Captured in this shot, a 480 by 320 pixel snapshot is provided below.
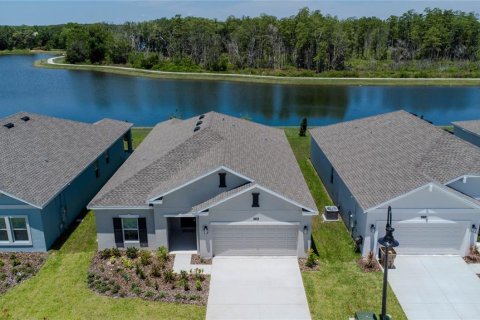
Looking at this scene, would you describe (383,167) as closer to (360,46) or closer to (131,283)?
(131,283)

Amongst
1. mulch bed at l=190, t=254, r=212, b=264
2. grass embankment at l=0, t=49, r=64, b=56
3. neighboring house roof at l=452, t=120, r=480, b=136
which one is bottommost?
mulch bed at l=190, t=254, r=212, b=264

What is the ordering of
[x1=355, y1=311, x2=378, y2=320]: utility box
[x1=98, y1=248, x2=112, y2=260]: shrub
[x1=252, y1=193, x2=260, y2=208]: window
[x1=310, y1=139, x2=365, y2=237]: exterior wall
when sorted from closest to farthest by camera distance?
[x1=355, y1=311, x2=378, y2=320]: utility box → [x1=252, y1=193, x2=260, y2=208]: window → [x1=98, y1=248, x2=112, y2=260]: shrub → [x1=310, y1=139, x2=365, y2=237]: exterior wall

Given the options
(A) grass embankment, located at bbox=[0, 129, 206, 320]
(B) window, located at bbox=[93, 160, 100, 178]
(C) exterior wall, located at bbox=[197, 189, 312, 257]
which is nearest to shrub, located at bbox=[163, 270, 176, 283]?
(A) grass embankment, located at bbox=[0, 129, 206, 320]

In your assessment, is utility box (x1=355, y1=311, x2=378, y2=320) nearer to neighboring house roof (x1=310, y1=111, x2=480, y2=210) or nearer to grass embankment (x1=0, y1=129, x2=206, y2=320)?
neighboring house roof (x1=310, y1=111, x2=480, y2=210)

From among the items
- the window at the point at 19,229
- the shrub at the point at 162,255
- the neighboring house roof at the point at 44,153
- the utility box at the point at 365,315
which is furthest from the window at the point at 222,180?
the window at the point at 19,229

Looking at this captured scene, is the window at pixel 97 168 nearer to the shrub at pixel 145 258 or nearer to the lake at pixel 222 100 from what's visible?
the shrub at pixel 145 258

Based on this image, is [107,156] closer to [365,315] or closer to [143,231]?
[143,231]
